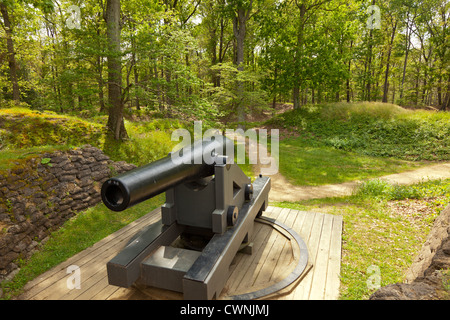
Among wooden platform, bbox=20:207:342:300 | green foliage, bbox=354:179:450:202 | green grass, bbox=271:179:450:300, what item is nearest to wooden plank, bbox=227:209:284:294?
wooden platform, bbox=20:207:342:300

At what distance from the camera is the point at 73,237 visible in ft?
15.1

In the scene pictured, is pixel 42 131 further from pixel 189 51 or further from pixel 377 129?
pixel 377 129

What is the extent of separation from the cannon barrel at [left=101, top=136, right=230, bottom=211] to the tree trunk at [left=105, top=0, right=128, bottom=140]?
506cm

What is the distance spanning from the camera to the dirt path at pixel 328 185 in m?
7.51

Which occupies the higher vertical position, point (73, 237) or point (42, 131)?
point (42, 131)

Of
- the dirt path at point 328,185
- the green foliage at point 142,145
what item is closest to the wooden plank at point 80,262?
the green foliage at point 142,145

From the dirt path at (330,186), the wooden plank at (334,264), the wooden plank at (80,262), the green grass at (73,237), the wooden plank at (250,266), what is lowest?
the dirt path at (330,186)

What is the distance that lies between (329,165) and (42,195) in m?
9.98

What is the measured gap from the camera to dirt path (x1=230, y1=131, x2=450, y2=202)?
24.6 ft

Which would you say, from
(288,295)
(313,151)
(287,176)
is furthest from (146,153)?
A: (313,151)

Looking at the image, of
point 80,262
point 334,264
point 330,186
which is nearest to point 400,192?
point 330,186

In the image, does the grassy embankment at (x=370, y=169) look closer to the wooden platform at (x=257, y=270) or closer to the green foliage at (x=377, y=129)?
the green foliage at (x=377, y=129)

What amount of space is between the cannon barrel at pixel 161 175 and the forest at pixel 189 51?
4.00 metres
